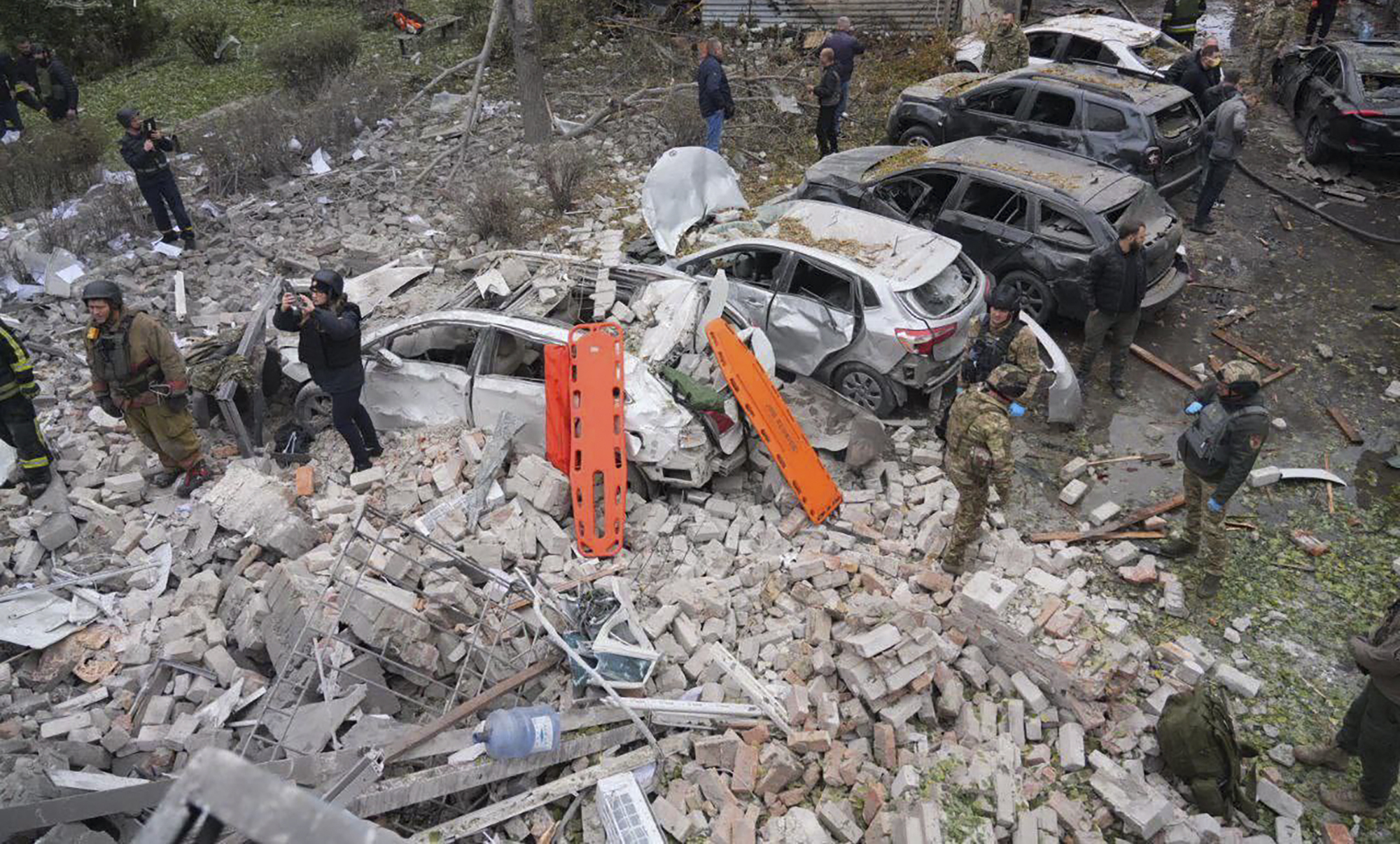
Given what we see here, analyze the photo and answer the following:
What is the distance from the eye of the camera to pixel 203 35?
54.5 feet

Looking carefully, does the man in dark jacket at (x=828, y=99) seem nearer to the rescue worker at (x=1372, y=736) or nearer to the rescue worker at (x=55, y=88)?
the rescue worker at (x=1372, y=736)

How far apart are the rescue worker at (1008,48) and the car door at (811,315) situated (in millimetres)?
6537

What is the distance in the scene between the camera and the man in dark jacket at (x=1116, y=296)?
7.01 meters

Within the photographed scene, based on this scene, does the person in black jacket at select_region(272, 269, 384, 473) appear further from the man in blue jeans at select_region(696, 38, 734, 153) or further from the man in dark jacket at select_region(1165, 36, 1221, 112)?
the man in dark jacket at select_region(1165, 36, 1221, 112)

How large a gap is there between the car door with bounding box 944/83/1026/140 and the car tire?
15.2 ft

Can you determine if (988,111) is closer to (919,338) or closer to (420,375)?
(919,338)

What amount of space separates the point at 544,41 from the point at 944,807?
49.1 ft

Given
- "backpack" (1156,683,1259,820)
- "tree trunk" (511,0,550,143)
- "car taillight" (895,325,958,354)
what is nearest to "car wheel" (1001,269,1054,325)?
"car taillight" (895,325,958,354)

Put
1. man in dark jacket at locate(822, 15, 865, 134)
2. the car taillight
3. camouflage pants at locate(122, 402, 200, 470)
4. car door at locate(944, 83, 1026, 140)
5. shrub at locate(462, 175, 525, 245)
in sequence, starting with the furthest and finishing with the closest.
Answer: man in dark jacket at locate(822, 15, 865, 134) < car door at locate(944, 83, 1026, 140) < shrub at locate(462, 175, 525, 245) < the car taillight < camouflage pants at locate(122, 402, 200, 470)

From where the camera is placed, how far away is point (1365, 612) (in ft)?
18.3

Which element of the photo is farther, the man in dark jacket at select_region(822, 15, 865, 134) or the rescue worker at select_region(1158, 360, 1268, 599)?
the man in dark jacket at select_region(822, 15, 865, 134)

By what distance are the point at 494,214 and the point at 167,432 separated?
4.45 m

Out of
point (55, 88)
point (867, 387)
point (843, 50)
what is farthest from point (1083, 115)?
point (55, 88)

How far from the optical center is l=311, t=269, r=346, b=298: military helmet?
5852mm
